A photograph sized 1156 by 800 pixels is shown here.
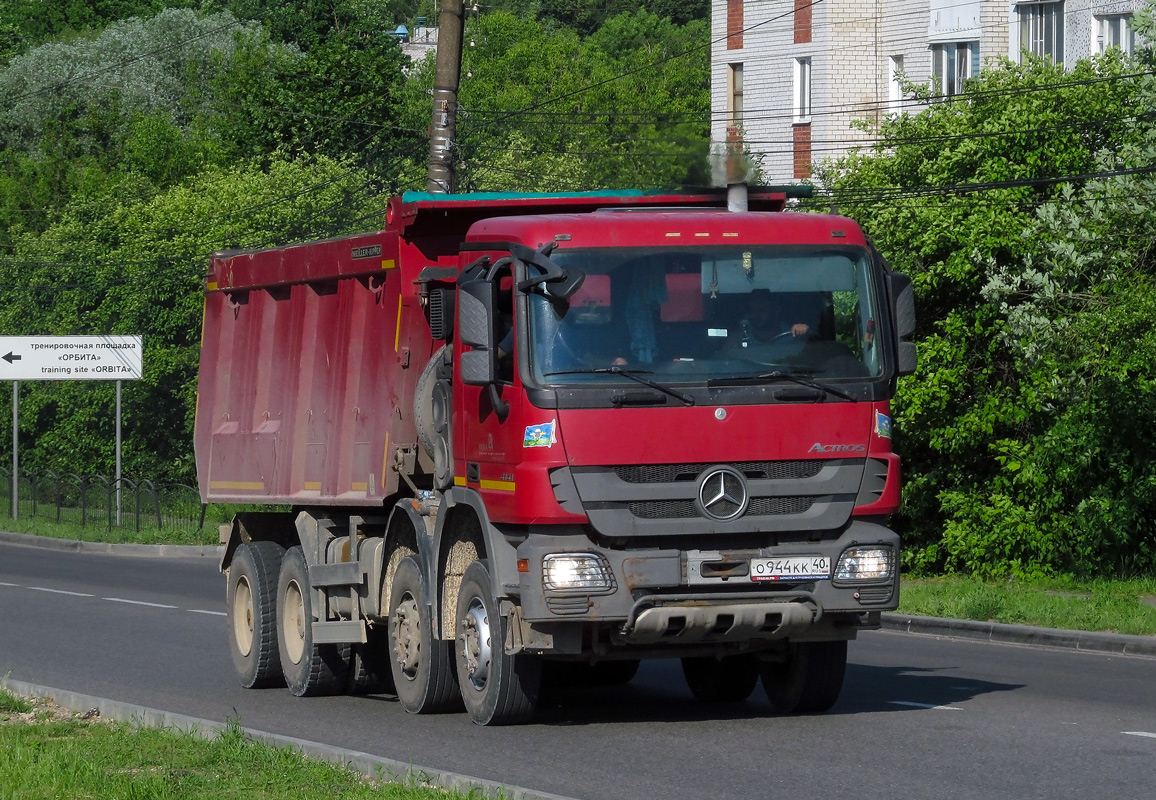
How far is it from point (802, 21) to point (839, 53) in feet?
4.53

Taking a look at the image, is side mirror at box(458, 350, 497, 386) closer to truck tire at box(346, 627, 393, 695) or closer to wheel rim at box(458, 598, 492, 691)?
wheel rim at box(458, 598, 492, 691)

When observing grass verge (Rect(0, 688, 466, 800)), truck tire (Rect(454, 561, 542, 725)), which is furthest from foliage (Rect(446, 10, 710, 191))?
grass verge (Rect(0, 688, 466, 800))

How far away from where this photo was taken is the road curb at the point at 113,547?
3347cm

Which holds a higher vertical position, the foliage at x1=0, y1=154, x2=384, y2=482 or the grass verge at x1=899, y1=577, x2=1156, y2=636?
the foliage at x1=0, y1=154, x2=384, y2=482

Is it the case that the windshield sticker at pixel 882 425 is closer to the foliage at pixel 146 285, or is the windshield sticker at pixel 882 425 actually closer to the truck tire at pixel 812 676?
the truck tire at pixel 812 676

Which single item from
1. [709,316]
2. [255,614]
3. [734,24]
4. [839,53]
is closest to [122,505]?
[839,53]

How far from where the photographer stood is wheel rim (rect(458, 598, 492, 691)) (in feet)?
35.0

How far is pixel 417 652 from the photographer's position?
1168 cm

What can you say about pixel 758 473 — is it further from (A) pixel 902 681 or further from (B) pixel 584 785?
(A) pixel 902 681

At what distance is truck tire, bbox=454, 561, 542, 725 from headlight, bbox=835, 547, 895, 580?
5.73 ft

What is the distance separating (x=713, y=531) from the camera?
1014 centimetres

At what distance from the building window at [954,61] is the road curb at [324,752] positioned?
110 ft

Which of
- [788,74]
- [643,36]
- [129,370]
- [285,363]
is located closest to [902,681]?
[285,363]

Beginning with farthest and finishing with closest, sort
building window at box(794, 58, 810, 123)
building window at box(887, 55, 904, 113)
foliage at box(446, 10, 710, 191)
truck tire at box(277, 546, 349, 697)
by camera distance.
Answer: foliage at box(446, 10, 710, 191), building window at box(794, 58, 810, 123), building window at box(887, 55, 904, 113), truck tire at box(277, 546, 349, 697)
